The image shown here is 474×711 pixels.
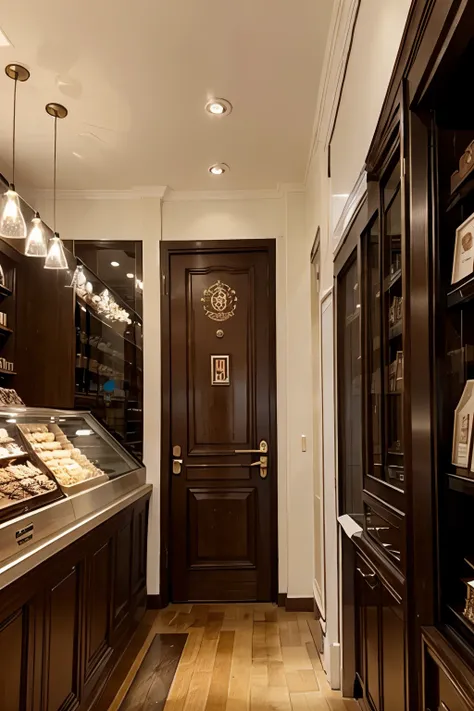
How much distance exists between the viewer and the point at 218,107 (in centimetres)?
321

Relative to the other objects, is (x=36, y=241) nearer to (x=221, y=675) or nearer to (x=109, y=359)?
(x=109, y=359)

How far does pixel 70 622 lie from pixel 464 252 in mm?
2006

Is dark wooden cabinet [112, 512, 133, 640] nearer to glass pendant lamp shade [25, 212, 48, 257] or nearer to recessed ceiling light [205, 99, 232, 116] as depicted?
glass pendant lamp shade [25, 212, 48, 257]

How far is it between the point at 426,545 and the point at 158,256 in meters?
3.47

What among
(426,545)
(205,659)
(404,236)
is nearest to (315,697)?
(205,659)

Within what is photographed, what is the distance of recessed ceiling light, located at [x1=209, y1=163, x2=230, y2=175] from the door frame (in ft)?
1.82

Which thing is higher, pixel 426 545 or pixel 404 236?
pixel 404 236

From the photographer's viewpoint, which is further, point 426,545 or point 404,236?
point 404,236

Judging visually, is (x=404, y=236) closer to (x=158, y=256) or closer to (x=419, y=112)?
(x=419, y=112)

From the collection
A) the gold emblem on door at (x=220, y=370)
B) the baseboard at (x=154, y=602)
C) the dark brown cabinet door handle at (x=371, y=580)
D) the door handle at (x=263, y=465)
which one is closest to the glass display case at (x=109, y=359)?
the gold emblem on door at (x=220, y=370)

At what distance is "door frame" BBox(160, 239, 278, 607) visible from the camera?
14.0 ft

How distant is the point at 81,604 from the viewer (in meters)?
Answer: 2.44

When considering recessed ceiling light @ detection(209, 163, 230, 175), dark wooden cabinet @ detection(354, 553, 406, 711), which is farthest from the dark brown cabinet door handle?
recessed ceiling light @ detection(209, 163, 230, 175)

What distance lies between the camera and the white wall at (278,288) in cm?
419
